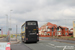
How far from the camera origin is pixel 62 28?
8438cm

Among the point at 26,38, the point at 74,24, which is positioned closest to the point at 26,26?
the point at 26,38

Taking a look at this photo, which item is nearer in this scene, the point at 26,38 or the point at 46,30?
the point at 26,38

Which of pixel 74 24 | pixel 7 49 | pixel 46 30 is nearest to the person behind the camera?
pixel 7 49

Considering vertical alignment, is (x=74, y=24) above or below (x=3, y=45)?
above

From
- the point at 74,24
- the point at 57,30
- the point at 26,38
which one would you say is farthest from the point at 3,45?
the point at 57,30

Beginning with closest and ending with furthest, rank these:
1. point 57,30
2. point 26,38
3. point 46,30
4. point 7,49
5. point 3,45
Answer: point 7,49 → point 3,45 → point 26,38 → point 57,30 → point 46,30

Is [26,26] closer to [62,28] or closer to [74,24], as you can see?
[74,24]

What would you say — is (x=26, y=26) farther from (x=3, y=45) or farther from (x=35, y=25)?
(x=3, y=45)

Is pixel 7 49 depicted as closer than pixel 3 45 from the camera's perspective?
Yes

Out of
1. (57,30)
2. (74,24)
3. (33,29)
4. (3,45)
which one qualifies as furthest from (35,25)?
(57,30)

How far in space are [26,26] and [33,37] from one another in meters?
2.42

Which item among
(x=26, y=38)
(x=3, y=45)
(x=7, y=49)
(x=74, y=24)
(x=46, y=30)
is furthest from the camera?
(x=46, y=30)

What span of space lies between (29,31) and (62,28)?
65.5 meters

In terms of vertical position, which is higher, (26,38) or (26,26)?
(26,26)
